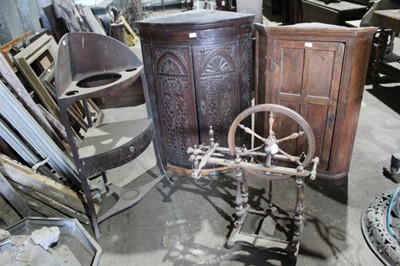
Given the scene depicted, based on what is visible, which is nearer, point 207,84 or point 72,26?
point 207,84

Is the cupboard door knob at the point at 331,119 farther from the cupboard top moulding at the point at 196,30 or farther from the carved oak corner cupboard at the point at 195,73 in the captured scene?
the cupboard top moulding at the point at 196,30

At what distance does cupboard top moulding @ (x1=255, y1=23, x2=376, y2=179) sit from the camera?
209 cm

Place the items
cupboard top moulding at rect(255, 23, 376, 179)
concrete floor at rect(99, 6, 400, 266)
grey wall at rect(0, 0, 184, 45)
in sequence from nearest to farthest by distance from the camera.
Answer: concrete floor at rect(99, 6, 400, 266)
cupboard top moulding at rect(255, 23, 376, 179)
grey wall at rect(0, 0, 184, 45)

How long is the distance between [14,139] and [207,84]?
Answer: 1454mm

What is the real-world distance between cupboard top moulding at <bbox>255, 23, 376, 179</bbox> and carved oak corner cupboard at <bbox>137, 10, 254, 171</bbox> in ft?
0.61

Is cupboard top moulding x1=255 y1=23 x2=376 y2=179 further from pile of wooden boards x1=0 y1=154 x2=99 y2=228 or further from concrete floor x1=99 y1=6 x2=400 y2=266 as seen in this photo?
pile of wooden boards x1=0 y1=154 x2=99 y2=228

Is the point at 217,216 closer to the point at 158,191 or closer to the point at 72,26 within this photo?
the point at 158,191

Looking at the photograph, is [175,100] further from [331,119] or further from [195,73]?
[331,119]

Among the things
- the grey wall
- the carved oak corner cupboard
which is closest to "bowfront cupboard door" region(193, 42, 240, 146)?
the carved oak corner cupboard

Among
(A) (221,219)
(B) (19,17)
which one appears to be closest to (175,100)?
(A) (221,219)

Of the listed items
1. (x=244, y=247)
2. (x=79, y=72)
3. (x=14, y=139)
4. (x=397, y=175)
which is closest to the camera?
(x=244, y=247)

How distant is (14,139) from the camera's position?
216 cm

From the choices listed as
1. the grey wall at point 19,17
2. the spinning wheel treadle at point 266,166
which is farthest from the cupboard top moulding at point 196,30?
the grey wall at point 19,17

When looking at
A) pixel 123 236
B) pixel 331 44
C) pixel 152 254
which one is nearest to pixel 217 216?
pixel 152 254
